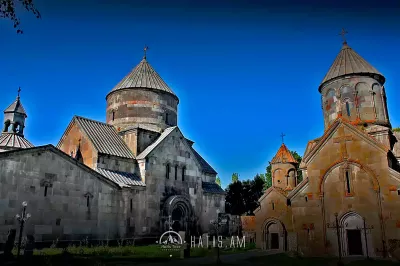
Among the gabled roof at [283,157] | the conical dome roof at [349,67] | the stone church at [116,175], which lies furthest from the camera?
the gabled roof at [283,157]

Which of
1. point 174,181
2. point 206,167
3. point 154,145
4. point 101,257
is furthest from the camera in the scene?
point 206,167

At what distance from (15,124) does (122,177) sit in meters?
11.3

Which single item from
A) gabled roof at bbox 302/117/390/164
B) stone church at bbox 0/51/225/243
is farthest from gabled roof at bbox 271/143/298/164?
gabled roof at bbox 302/117/390/164

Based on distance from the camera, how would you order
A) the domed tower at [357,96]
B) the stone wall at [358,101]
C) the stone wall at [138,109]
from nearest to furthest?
the domed tower at [357,96] → the stone wall at [358,101] → the stone wall at [138,109]

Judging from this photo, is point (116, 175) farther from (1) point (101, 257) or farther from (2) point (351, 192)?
(2) point (351, 192)

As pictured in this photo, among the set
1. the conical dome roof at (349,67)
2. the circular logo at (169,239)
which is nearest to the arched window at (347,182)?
the conical dome roof at (349,67)

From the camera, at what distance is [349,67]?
16.0 m

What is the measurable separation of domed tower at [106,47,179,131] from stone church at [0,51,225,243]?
6 centimetres

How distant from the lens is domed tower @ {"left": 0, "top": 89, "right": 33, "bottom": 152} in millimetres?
21725

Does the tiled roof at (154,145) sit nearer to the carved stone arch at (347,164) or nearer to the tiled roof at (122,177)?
the tiled roof at (122,177)

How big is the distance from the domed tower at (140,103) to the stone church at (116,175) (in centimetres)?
6

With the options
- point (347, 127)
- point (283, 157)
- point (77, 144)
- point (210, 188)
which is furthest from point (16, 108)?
point (347, 127)

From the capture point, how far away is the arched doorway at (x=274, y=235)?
1692cm

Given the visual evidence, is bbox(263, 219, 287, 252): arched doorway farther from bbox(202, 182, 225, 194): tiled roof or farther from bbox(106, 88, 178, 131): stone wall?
bbox(106, 88, 178, 131): stone wall
